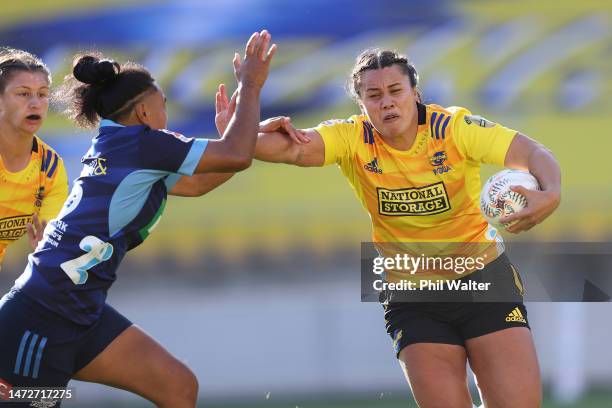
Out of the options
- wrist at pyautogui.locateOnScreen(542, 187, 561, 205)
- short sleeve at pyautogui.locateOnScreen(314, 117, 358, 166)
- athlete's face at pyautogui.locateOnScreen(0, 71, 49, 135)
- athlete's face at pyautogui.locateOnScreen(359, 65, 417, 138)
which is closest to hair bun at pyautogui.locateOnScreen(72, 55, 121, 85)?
athlete's face at pyautogui.locateOnScreen(0, 71, 49, 135)

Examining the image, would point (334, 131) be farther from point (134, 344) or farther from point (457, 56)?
point (457, 56)

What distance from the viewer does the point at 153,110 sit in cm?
488

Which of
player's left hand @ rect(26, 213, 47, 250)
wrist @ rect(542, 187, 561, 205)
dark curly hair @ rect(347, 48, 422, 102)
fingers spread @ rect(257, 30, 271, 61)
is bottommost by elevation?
player's left hand @ rect(26, 213, 47, 250)

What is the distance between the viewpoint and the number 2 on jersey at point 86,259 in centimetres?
464

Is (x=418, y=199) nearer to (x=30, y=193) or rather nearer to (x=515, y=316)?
(x=515, y=316)

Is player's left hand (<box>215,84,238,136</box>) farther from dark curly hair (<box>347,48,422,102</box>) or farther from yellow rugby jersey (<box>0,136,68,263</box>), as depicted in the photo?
yellow rugby jersey (<box>0,136,68,263</box>)

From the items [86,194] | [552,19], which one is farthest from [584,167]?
[86,194]

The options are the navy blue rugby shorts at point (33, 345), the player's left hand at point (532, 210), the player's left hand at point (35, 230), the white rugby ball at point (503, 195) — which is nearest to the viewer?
the navy blue rugby shorts at point (33, 345)

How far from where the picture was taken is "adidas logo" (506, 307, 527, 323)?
554cm

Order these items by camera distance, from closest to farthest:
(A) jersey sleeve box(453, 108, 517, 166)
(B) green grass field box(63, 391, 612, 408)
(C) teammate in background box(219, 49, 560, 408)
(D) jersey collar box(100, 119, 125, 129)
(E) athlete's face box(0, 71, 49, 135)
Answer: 1. (D) jersey collar box(100, 119, 125, 129)
2. (C) teammate in background box(219, 49, 560, 408)
3. (A) jersey sleeve box(453, 108, 517, 166)
4. (E) athlete's face box(0, 71, 49, 135)
5. (B) green grass field box(63, 391, 612, 408)

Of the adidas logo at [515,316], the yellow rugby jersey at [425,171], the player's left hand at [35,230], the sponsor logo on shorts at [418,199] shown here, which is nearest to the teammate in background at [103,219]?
the player's left hand at [35,230]

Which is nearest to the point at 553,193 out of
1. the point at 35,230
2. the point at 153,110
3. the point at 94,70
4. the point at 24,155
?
the point at 153,110

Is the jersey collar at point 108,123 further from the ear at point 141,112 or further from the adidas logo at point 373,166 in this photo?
the adidas logo at point 373,166

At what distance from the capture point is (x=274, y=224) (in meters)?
11.5
